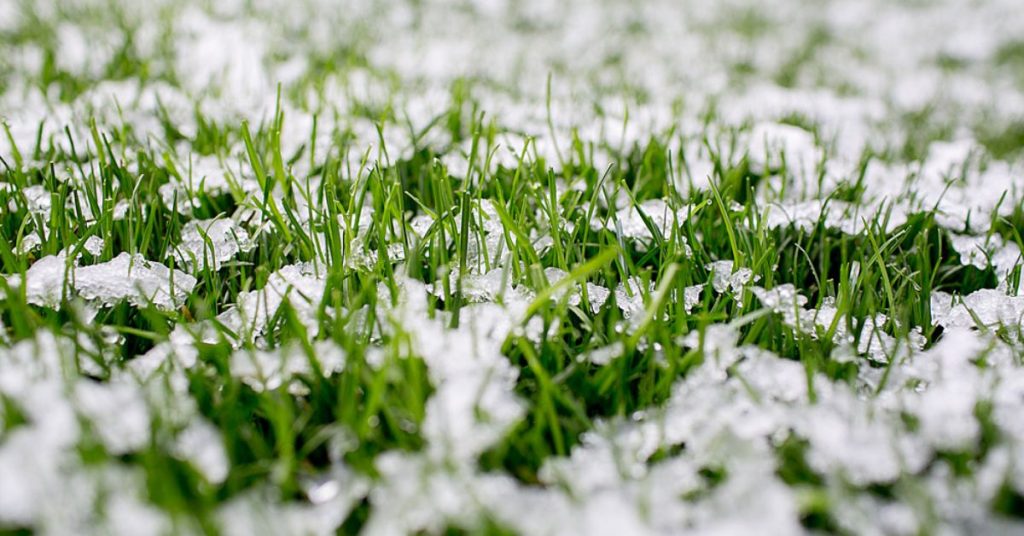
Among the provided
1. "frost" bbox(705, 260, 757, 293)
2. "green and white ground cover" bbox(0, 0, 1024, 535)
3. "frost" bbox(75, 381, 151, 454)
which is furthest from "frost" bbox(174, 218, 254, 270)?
"frost" bbox(705, 260, 757, 293)

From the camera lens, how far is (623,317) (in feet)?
3.85

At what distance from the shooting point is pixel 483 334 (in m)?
1.00

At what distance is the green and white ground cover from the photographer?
0.78 metres

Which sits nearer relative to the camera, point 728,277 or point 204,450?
point 204,450

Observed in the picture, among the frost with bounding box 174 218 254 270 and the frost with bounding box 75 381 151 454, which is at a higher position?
the frost with bounding box 75 381 151 454

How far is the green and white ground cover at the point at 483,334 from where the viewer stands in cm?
78

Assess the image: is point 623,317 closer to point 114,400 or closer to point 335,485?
point 335,485

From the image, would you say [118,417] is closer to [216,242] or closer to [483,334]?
[483,334]

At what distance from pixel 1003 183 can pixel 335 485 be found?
5.41 feet

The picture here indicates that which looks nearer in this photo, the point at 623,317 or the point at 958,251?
the point at 623,317

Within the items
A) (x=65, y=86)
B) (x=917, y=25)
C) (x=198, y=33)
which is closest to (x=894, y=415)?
(x=65, y=86)

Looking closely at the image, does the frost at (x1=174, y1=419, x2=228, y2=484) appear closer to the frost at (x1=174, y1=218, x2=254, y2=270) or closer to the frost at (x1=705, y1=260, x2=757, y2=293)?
the frost at (x1=174, y1=218, x2=254, y2=270)

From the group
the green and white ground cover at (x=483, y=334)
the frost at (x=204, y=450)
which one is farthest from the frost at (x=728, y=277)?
the frost at (x=204, y=450)

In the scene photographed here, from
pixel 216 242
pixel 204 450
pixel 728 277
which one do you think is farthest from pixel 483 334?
pixel 216 242
